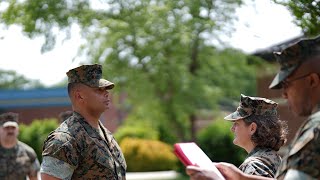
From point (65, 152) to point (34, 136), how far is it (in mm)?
21669

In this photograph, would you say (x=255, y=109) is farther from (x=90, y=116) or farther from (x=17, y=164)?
(x=17, y=164)

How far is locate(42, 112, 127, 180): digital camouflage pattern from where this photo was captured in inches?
199

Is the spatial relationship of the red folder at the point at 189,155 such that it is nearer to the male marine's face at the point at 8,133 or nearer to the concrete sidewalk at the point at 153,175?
the male marine's face at the point at 8,133

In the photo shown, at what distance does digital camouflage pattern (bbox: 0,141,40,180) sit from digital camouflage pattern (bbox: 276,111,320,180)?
23.1 feet

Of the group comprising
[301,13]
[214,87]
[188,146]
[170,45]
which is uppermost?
[301,13]

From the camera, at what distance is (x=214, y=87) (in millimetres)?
21531

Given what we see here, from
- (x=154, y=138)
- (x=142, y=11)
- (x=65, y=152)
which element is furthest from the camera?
(x=154, y=138)

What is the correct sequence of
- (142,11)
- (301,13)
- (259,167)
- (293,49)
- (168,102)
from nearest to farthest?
1. (293,49)
2. (259,167)
3. (301,13)
4. (142,11)
5. (168,102)

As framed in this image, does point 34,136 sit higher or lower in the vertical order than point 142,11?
lower

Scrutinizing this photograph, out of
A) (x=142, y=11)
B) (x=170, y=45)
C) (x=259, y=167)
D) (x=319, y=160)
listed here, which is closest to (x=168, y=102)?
(x=170, y=45)

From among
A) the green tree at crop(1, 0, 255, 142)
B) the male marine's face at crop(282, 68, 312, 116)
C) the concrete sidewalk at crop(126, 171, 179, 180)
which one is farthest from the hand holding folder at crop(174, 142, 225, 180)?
the concrete sidewalk at crop(126, 171, 179, 180)

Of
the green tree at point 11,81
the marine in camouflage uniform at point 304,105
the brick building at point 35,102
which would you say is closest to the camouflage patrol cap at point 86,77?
the marine in camouflage uniform at point 304,105

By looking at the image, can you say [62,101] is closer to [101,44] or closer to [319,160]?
[101,44]

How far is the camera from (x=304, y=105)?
10.5ft
